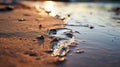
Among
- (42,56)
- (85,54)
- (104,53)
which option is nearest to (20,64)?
(42,56)

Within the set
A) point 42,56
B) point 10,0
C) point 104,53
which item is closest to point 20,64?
point 42,56

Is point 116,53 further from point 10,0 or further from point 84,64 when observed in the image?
point 10,0

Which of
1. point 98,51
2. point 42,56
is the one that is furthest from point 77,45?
point 42,56

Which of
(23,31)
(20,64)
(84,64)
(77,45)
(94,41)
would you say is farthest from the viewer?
(23,31)

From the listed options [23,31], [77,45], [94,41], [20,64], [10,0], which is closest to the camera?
[20,64]

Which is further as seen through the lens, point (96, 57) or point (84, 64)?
point (96, 57)

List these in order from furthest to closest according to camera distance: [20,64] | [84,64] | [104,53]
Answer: [104,53], [84,64], [20,64]

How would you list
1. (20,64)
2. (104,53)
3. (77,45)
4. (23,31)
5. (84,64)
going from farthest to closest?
(23,31) → (77,45) → (104,53) → (84,64) → (20,64)

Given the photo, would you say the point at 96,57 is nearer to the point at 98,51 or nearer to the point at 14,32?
the point at 98,51

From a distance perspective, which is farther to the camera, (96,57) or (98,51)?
(98,51)
